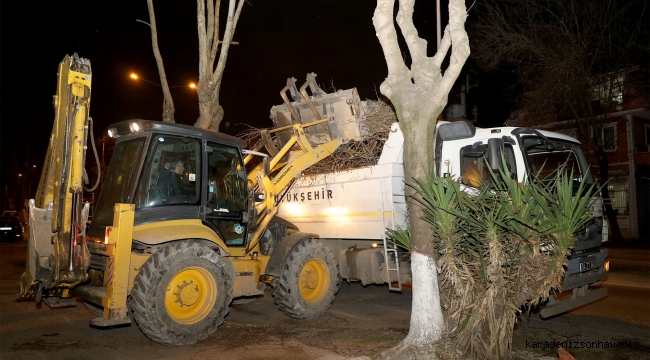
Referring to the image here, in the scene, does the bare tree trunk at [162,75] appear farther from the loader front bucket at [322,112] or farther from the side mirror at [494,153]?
the side mirror at [494,153]

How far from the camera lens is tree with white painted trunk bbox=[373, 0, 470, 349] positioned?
212 inches

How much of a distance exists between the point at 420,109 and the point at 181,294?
150 inches

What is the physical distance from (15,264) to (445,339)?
1627cm

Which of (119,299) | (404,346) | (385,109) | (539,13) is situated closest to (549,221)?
(404,346)

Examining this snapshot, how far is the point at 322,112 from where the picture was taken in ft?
28.2

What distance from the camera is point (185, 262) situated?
6125 mm

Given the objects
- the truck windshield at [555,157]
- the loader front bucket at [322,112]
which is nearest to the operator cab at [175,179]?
the loader front bucket at [322,112]

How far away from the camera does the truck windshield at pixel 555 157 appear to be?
272 inches

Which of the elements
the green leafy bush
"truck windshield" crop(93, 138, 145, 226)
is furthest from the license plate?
"truck windshield" crop(93, 138, 145, 226)

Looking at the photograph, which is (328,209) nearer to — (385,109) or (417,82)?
(385,109)

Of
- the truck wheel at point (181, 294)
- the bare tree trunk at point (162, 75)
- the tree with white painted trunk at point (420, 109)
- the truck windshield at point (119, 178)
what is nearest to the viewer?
the tree with white painted trunk at point (420, 109)

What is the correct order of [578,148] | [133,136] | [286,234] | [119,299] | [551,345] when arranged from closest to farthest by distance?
[119,299], [551,345], [133,136], [578,148], [286,234]

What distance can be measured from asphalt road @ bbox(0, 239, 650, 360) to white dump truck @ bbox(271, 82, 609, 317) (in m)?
0.56

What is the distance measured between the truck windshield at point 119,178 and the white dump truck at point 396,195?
3107mm
